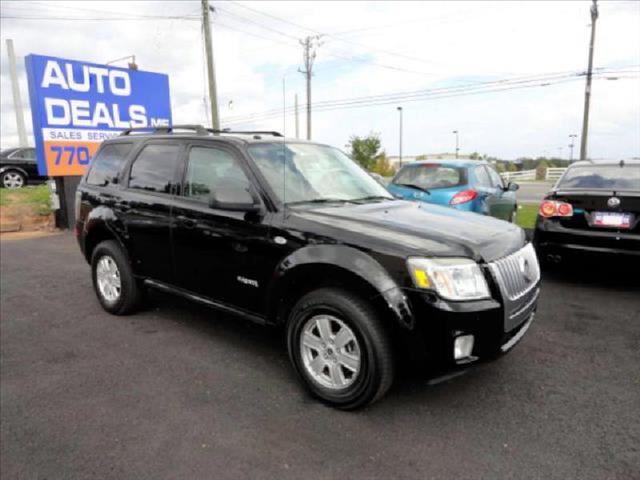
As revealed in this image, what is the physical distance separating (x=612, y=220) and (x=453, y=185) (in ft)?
8.10

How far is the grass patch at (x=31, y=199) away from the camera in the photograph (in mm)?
11375

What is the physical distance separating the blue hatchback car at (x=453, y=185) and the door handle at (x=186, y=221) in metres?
3.67

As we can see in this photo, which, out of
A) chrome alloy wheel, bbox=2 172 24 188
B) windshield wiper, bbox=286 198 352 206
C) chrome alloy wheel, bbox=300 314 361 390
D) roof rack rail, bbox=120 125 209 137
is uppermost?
roof rack rail, bbox=120 125 209 137

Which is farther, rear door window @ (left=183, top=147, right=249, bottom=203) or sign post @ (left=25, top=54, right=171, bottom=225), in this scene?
sign post @ (left=25, top=54, right=171, bottom=225)

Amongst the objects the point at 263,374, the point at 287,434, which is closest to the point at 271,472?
the point at 287,434

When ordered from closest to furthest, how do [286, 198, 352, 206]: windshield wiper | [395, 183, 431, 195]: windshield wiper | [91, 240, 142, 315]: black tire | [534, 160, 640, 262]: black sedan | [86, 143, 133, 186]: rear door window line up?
1. [286, 198, 352, 206]: windshield wiper
2. [91, 240, 142, 315]: black tire
3. [86, 143, 133, 186]: rear door window
4. [534, 160, 640, 262]: black sedan
5. [395, 183, 431, 195]: windshield wiper

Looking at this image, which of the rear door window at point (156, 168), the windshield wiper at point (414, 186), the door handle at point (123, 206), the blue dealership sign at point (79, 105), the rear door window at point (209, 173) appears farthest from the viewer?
the blue dealership sign at point (79, 105)

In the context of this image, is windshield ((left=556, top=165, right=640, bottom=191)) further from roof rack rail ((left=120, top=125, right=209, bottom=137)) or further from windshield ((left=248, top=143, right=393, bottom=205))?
roof rack rail ((left=120, top=125, right=209, bottom=137))

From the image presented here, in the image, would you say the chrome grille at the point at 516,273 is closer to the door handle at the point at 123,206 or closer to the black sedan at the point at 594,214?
the black sedan at the point at 594,214

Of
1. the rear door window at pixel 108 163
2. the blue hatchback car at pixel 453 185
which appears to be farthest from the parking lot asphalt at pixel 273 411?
the blue hatchback car at pixel 453 185

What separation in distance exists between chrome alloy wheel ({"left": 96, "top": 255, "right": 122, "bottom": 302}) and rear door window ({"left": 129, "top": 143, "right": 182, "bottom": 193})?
90cm

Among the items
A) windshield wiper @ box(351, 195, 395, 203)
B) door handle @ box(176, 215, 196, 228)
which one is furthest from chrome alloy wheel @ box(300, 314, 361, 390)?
door handle @ box(176, 215, 196, 228)

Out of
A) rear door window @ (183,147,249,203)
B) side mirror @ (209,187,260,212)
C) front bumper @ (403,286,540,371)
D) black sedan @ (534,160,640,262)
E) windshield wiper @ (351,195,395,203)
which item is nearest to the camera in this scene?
front bumper @ (403,286,540,371)

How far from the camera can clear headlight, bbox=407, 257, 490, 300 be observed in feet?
8.71
